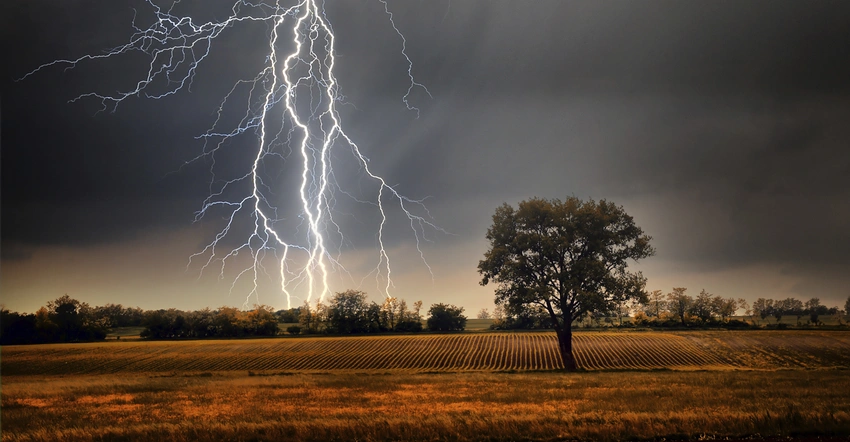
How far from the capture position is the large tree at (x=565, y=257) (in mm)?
31000

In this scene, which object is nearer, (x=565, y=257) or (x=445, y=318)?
(x=565, y=257)

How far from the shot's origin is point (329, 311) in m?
90.2

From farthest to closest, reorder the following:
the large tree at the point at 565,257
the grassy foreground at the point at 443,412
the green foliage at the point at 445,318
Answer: the green foliage at the point at 445,318
the large tree at the point at 565,257
the grassy foreground at the point at 443,412

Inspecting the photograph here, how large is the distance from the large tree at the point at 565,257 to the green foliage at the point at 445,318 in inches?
2133

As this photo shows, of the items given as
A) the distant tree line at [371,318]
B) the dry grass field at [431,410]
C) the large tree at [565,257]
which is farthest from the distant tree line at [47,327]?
the large tree at [565,257]

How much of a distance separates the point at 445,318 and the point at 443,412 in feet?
243

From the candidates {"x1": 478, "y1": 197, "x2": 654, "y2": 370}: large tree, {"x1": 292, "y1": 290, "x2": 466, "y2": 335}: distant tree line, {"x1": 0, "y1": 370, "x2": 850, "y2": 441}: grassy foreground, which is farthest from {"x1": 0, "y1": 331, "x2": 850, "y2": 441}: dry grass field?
{"x1": 292, "y1": 290, "x2": 466, "y2": 335}: distant tree line

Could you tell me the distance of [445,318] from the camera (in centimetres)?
8569

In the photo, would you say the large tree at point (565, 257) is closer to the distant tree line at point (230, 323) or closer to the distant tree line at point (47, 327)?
the distant tree line at point (230, 323)

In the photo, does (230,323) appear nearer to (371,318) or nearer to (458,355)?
(371,318)

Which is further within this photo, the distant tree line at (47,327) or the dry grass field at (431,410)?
the distant tree line at (47,327)

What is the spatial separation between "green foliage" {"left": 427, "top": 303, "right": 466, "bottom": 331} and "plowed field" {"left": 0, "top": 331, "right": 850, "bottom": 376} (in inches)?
940

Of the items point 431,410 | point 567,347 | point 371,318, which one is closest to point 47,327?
point 371,318

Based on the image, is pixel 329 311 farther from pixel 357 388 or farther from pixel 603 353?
pixel 357 388
